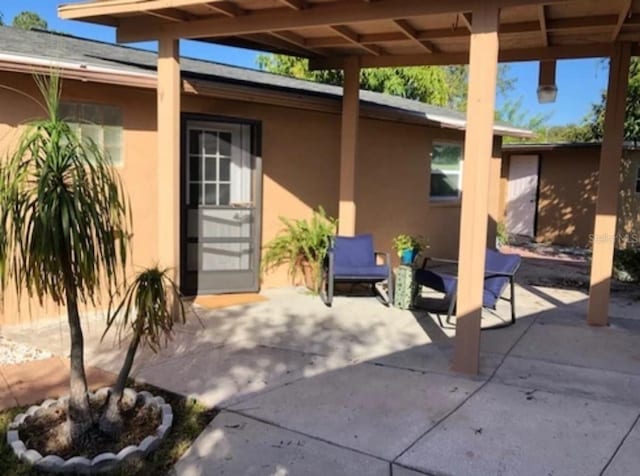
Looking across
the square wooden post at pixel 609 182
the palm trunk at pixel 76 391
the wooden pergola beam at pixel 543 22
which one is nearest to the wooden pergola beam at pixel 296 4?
the wooden pergola beam at pixel 543 22

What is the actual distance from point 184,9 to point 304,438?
4.02 meters

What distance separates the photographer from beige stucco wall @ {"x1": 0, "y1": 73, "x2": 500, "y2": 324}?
5884mm

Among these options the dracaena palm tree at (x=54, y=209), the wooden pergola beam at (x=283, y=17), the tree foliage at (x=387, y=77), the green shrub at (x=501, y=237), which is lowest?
the green shrub at (x=501, y=237)

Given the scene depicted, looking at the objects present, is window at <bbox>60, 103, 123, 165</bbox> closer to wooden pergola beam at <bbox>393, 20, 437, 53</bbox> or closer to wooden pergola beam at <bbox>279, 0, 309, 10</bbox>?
wooden pergola beam at <bbox>279, 0, 309, 10</bbox>

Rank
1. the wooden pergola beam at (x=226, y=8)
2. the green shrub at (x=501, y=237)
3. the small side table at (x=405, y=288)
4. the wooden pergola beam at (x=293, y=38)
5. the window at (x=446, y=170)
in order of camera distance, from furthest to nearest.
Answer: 1. the green shrub at (x=501, y=237)
2. the window at (x=446, y=170)
3. the small side table at (x=405, y=288)
4. the wooden pergola beam at (x=293, y=38)
5. the wooden pergola beam at (x=226, y=8)

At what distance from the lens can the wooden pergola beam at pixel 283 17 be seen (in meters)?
4.49

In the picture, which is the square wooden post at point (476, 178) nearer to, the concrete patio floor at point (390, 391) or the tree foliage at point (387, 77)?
the concrete patio floor at point (390, 391)

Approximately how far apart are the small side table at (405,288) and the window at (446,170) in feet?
12.3

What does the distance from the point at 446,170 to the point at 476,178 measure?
6.10m

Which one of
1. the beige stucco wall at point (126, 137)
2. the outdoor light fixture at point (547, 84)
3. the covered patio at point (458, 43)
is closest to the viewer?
the covered patio at point (458, 43)

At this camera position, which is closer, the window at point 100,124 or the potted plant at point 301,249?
the window at point 100,124

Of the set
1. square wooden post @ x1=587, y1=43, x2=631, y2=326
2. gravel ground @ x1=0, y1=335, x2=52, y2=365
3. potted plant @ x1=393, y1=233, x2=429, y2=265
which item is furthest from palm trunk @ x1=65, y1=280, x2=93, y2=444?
square wooden post @ x1=587, y1=43, x2=631, y2=326

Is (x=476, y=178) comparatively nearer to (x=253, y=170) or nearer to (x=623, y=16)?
(x=623, y=16)

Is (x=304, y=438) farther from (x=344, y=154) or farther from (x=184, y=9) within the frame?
(x=344, y=154)
